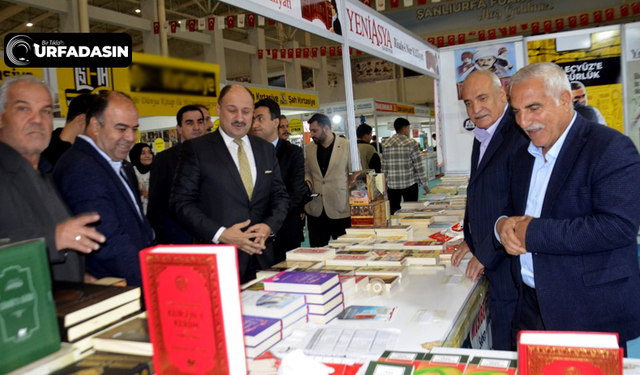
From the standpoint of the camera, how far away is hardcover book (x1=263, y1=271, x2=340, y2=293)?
1.63 m

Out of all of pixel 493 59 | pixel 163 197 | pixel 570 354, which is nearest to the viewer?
pixel 570 354

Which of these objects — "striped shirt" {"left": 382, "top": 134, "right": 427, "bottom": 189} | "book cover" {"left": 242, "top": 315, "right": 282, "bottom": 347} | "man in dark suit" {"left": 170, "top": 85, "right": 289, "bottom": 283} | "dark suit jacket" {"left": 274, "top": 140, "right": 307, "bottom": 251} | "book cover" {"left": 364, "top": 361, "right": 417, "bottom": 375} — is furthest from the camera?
"striped shirt" {"left": 382, "top": 134, "right": 427, "bottom": 189}

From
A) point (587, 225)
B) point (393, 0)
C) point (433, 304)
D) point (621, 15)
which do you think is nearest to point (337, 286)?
point (433, 304)

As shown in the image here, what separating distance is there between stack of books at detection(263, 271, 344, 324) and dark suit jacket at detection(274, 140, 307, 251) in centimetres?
177

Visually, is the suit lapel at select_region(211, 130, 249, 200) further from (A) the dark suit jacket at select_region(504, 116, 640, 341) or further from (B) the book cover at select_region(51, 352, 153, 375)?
(B) the book cover at select_region(51, 352, 153, 375)

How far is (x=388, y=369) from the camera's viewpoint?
3.63 ft

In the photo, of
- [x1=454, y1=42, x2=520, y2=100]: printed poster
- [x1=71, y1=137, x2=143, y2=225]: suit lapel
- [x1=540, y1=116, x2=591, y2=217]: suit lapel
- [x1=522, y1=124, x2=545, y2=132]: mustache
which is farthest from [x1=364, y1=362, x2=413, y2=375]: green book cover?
[x1=454, y1=42, x2=520, y2=100]: printed poster

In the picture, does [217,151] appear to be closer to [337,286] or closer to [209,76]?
[337,286]

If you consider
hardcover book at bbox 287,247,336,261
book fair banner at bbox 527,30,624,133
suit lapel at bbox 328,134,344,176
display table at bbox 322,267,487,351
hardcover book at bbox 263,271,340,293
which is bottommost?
display table at bbox 322,267,487,351

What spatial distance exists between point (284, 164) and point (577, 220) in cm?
244

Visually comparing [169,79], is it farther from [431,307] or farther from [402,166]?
[402,166]

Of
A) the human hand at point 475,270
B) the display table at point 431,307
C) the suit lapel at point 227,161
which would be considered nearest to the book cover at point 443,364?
the display table at point 431,307

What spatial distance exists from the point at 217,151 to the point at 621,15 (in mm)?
13750

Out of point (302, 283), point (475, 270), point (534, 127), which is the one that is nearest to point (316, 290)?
point (302, 283)
